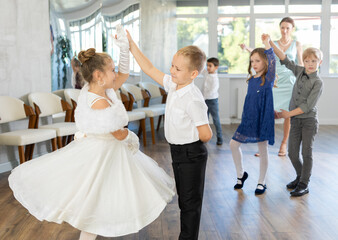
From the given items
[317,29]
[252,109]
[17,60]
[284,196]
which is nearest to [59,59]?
[17,60]

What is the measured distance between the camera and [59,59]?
598 centimetres

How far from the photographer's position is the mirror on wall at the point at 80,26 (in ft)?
19.3

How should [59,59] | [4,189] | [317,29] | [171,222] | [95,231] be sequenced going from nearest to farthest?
1. [95,231]
2. [171,222]
3. [4,189]
4. [59,59]
5. [317,29]

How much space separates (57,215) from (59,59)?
4.00 metres

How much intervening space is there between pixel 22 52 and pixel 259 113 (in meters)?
2.95

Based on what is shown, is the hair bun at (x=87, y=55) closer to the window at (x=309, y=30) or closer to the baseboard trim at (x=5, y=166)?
the baseboard trim at (x=5, y=166)

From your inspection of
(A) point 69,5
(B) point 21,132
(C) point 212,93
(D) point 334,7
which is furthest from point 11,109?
(D) point 334,7

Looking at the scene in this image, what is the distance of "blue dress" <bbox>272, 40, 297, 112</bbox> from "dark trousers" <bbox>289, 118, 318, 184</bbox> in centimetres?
181

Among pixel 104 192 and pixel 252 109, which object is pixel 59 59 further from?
pixel 104 192

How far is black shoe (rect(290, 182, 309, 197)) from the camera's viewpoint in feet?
12.8

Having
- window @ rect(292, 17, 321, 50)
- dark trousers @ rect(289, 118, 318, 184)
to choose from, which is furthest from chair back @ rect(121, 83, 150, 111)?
window @ rect(292, 17, 321, 50)

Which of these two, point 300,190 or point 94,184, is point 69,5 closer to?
point 300,190

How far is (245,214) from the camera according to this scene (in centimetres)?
339

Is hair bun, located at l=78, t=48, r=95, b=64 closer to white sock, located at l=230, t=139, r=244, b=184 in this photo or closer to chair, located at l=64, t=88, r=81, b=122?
white sock, located at l=230, t=139, r=244, b=184
